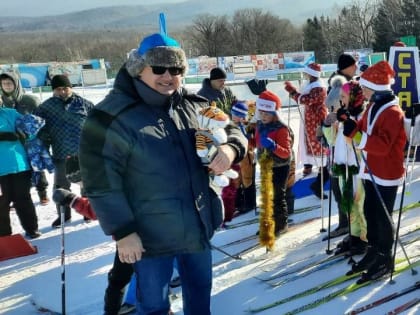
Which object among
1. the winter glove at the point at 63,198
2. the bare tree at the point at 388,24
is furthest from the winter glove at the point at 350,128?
the bare tree at the point at 388,24

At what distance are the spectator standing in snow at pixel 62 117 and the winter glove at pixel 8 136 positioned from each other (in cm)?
29

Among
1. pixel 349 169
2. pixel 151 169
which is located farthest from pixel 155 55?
pixel 349 169

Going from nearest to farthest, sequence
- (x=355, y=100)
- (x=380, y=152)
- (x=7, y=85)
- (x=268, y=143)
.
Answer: (x=380, y=152) → (x=355, y=100) → (x=268, y=143) → (x=7, y=85)

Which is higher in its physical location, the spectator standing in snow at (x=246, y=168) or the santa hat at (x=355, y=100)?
the santa hat at (x=355, y=100)

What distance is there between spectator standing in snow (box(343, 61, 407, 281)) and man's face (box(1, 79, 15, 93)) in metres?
3.84

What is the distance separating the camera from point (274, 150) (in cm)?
408

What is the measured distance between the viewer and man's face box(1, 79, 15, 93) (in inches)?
204

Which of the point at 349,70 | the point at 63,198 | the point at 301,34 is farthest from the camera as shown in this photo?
the point at 301,34

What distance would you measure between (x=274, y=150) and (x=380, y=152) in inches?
47.9

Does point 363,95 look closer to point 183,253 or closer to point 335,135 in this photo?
point 335,135

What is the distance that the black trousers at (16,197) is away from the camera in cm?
480

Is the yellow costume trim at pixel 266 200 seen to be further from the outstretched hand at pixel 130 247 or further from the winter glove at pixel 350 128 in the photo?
the outstretched hand at pixel 130 247

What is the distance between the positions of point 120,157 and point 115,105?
237 millimetres

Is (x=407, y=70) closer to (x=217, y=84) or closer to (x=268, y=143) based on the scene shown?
(x=217, y=84)
